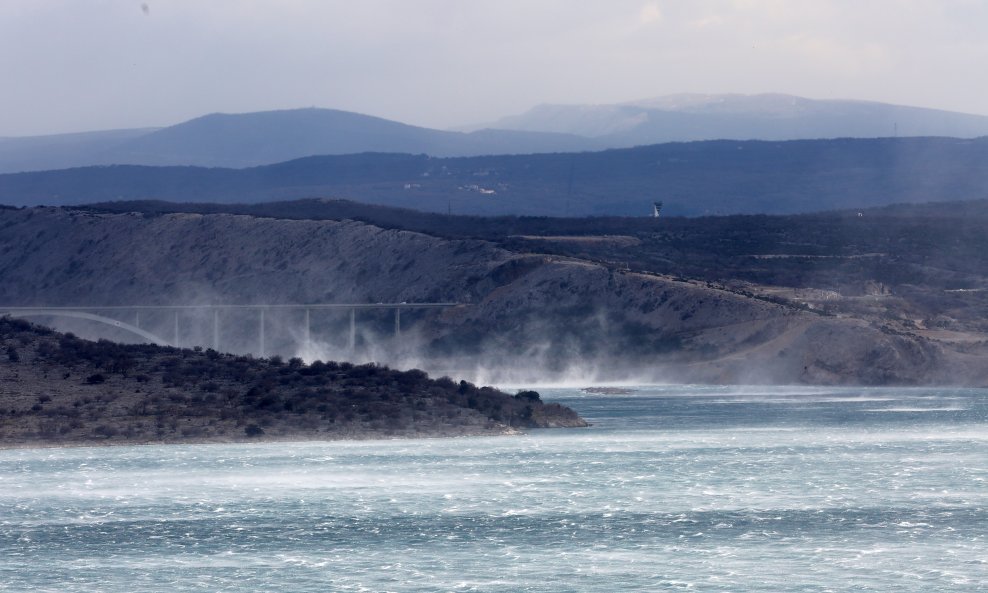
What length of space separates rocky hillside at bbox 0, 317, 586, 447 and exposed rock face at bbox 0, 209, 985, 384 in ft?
161

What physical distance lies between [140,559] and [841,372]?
9260 centimetres

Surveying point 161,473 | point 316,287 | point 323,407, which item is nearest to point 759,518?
point 161,473

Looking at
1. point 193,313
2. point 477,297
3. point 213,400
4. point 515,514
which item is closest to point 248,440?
point 213,400

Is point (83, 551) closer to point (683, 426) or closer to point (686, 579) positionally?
point (686, 579)

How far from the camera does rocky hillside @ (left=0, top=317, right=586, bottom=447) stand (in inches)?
2847

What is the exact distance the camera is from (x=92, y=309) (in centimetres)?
15900

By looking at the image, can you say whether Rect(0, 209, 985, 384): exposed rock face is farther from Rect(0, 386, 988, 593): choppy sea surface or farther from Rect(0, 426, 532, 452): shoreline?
Rect(0, 426, 532, 452): shoreline

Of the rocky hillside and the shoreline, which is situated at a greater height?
the rocky hillside

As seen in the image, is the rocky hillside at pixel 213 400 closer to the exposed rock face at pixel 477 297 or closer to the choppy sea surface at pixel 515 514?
the choppy sea surface at pixel 515 514

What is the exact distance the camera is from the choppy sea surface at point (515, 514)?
3812cm

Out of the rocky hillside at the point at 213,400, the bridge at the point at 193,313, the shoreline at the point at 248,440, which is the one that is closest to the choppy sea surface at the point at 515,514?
the shoreline at the point at 248,440

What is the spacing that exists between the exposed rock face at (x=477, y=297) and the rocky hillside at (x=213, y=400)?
161ft

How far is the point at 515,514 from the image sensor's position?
48.5 m

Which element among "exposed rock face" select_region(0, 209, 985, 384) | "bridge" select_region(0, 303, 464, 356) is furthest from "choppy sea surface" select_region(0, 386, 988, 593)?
"bridge" select_region(0, 303, 464, 356)
